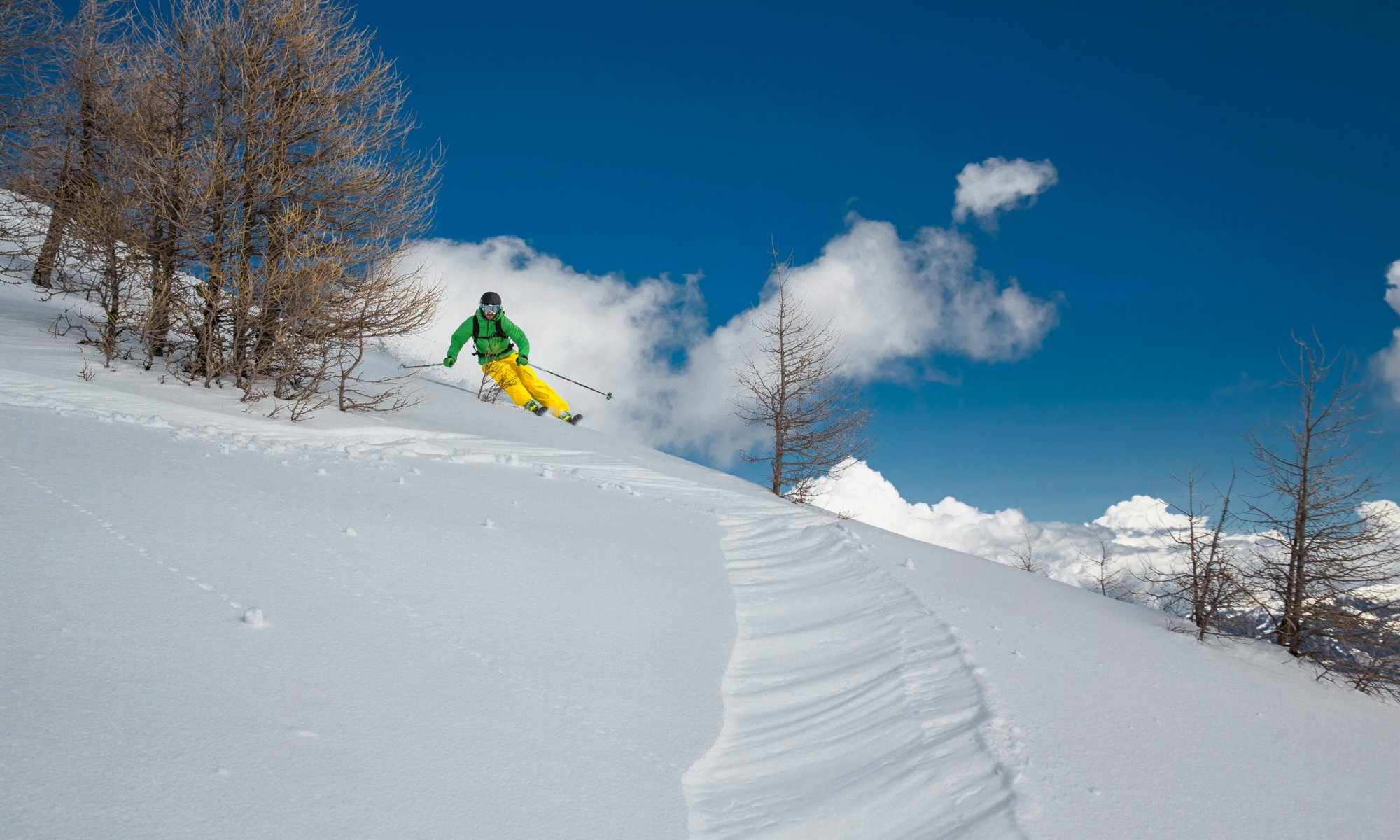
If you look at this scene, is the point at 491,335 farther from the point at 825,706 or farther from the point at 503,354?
the point at 825,706

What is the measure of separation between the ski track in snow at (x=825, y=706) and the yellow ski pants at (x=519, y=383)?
7326 mm

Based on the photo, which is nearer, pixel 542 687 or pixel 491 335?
pixel 542 687

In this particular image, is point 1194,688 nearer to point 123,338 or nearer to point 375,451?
point 375,451

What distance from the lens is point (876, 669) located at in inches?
181

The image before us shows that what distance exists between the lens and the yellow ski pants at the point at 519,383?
14930 millimetres

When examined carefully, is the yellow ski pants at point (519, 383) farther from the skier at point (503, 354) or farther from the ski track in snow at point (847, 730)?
the ski track in snow at point (847, 730)

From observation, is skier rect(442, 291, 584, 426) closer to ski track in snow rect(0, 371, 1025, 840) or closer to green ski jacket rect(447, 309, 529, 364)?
green ski jacket rect(447, 309, 529, 364)

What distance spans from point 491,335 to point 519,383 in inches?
43.8

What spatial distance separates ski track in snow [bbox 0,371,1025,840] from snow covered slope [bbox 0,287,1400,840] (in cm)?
2

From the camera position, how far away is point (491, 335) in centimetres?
1472

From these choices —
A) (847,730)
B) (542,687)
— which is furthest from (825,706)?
(542,687)

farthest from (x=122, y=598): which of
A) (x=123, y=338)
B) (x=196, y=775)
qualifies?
(x=123, y=338)

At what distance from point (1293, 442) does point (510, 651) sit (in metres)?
7.92

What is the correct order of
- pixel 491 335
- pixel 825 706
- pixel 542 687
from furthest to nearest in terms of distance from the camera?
pixel 491 335 → pixel 825 706 → pixel 542 687
